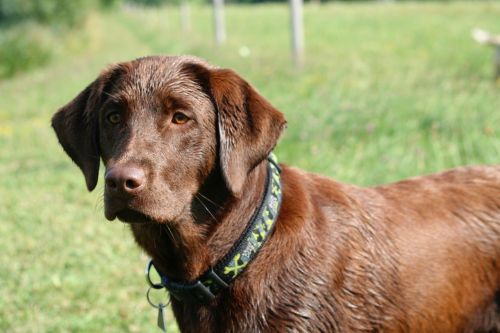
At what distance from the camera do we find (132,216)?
276 cm

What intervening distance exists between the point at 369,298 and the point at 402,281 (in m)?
0.18

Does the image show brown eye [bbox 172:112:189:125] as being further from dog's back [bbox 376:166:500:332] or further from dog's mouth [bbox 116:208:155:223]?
dog's back [bbox 376:166:500:332]

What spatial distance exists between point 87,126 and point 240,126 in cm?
75

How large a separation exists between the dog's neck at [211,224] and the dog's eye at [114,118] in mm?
475

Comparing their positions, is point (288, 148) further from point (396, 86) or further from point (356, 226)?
point (356, 226)

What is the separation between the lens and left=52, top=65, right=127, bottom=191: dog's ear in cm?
315

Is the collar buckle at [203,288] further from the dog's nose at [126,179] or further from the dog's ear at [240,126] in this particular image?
the dog's nose at [126,179]

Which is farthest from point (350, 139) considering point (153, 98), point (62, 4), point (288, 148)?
point (62, 4)

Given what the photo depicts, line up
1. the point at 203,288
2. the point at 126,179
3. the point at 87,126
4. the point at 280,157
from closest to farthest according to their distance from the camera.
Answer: the point at 126,179
the point at 203,288
the point at 87,126
the point at 280,157

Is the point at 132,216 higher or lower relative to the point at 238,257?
higher

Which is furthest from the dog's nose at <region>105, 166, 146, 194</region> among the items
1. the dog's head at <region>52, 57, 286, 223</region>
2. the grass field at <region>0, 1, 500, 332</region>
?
the grass field at <region>0, 1, 500, 332</region>

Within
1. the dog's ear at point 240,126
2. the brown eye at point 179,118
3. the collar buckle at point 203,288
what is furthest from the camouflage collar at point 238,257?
Answer: the brown eye at point 179,118

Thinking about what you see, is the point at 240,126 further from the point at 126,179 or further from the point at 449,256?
the point at 449,256

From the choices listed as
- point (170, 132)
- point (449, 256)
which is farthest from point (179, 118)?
point (449, 256)
